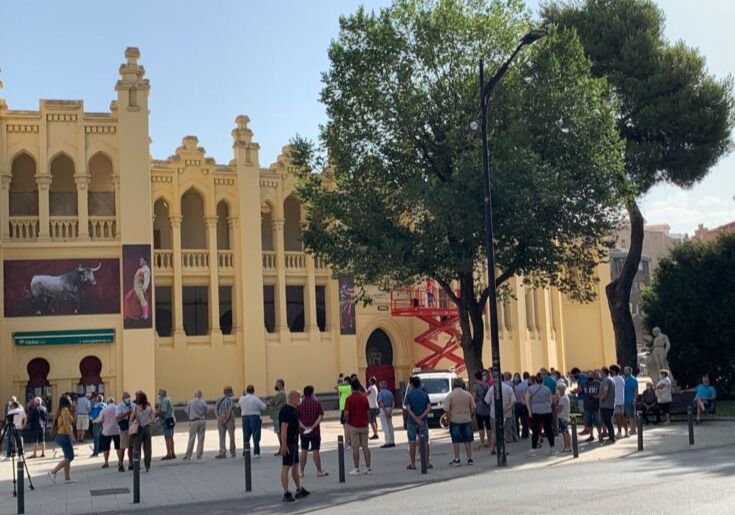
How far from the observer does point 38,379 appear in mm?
34625

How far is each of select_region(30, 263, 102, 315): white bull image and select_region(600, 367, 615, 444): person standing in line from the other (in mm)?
20875

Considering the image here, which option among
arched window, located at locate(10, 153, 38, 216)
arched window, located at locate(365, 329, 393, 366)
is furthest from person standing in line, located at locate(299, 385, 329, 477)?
arched window, located at locate(365, 329, 393, 366)

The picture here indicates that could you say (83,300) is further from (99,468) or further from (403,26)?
(403,26)

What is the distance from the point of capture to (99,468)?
21.6 m

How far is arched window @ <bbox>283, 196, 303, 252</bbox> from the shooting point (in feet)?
141

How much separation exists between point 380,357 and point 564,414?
73.9 ft

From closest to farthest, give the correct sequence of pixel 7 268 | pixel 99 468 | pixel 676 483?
1. pixel 676 483
2. pixel 99 468
3. pixel 7 268

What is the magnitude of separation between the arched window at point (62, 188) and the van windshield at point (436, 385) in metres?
15.9

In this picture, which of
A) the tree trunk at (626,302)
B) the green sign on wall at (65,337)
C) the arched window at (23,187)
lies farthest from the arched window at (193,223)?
the tree trunk at (626,302)

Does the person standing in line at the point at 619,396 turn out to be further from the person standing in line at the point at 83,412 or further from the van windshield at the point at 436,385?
the person standing in line at the point at 83,412

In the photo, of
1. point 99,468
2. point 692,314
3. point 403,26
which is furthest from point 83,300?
point 692,314

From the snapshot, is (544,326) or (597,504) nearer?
(597,504)

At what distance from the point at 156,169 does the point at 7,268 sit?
8.02 m

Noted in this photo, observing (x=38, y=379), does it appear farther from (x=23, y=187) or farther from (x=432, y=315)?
(x=432, y=315)
